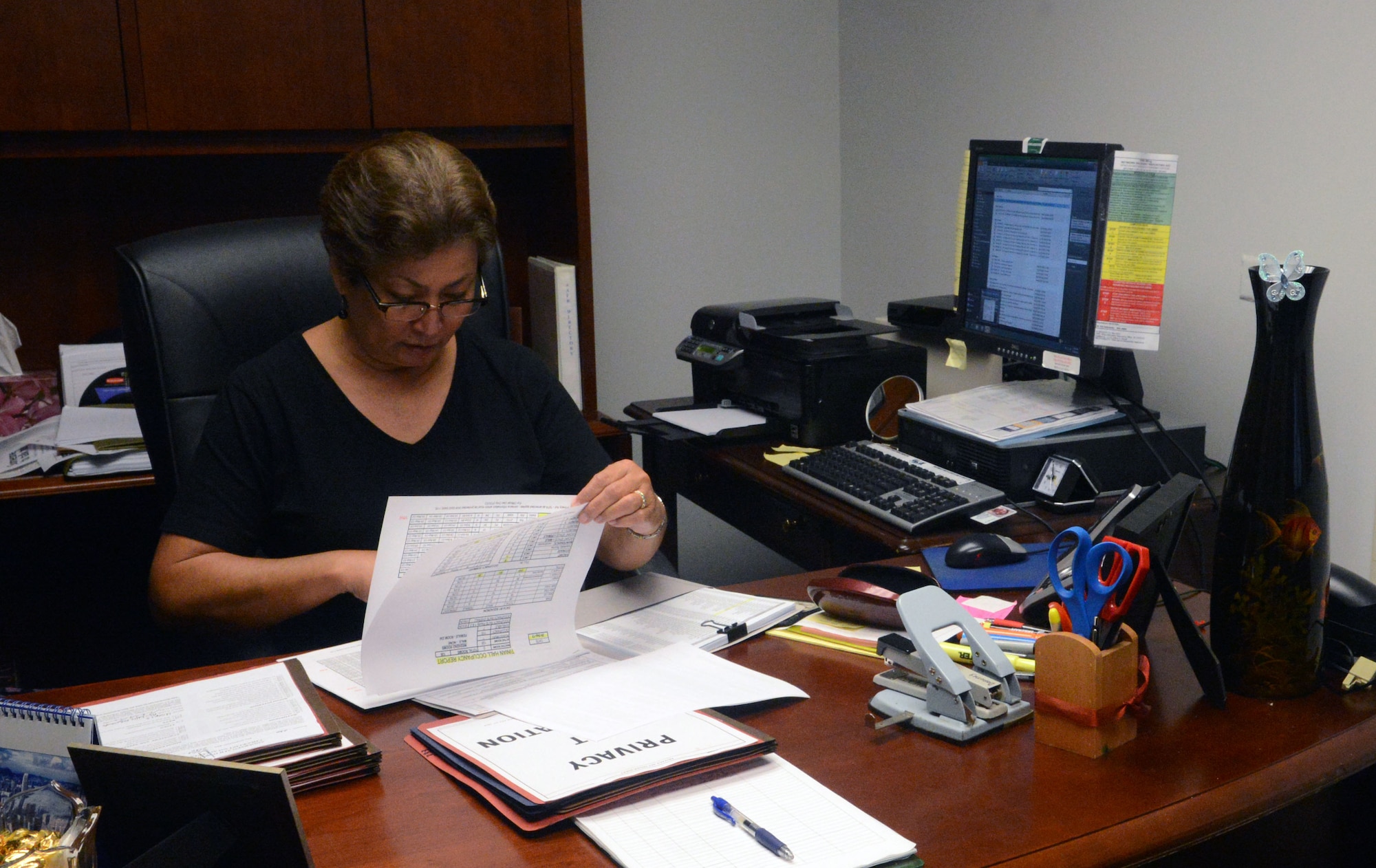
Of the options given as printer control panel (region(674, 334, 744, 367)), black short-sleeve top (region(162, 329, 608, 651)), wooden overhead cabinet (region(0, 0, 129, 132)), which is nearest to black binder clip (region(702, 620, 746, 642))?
black short-sleeve top (region(162, 329, 608, 651))

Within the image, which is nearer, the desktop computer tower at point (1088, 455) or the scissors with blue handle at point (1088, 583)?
the scissors with blue handle at point (1088, 583)

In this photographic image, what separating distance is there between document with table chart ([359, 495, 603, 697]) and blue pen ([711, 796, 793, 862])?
13.9 inches

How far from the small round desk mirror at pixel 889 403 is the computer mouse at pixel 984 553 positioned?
73 cm

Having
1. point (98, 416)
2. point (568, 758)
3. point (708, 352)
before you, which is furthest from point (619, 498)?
point (98, 416)

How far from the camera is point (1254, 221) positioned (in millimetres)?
1923

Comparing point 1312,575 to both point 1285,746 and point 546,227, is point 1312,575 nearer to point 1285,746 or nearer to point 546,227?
point 1285,746

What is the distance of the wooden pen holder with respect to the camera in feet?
3.11

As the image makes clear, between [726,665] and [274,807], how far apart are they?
0.51 metres

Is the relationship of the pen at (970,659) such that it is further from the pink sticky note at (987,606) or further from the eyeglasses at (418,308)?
the eyeglasses at (418,308)

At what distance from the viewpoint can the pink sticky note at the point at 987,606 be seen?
1.25 m

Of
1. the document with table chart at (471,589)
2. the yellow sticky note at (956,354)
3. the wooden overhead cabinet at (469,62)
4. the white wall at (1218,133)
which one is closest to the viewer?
the document with table chart at (471,589)

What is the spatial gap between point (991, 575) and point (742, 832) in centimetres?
63

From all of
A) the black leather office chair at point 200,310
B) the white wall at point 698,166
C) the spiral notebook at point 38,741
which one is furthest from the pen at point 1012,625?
the white wall at point 698,166

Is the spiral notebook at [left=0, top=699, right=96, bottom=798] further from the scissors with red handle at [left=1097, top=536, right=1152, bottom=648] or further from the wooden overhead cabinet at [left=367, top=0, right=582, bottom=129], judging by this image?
the wooden overhead cabinet at [left=367, top=0, right=582, bottom=129]
